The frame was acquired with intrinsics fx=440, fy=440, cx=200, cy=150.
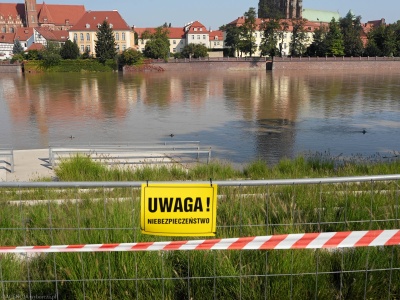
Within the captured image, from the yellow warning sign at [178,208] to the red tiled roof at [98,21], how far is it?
10918 cm

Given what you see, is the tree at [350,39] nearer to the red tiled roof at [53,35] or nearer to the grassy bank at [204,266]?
the red tiled roof at [53,35]

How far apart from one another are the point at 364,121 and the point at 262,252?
71.5 ft

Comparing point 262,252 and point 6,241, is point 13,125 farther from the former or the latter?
point 262,252

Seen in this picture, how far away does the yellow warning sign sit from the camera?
127 inches

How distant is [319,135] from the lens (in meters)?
20.0

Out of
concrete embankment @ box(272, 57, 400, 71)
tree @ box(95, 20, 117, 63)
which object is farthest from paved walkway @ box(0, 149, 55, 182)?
concrete embankment @ box(272, 57, 400, 71)

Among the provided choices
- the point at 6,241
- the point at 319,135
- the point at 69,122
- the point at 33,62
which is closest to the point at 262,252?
the point at 6,241

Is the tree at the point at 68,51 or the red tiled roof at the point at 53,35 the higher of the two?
the red tiled roof at the point at 53,35

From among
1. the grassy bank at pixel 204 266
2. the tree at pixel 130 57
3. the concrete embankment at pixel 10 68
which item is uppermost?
the tree at pixel 130 57

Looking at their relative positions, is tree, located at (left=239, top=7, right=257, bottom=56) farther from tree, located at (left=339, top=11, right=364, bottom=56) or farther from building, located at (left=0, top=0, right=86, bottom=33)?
building, located at (left=0, top=0, right=86, bottom=33)

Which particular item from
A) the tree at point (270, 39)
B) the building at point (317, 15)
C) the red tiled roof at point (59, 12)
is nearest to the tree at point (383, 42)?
the tree at point (270, 39)

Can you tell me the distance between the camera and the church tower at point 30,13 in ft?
401

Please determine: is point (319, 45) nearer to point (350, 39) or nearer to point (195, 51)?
point (350, 39)

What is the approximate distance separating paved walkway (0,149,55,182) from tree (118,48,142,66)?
70339 mm
